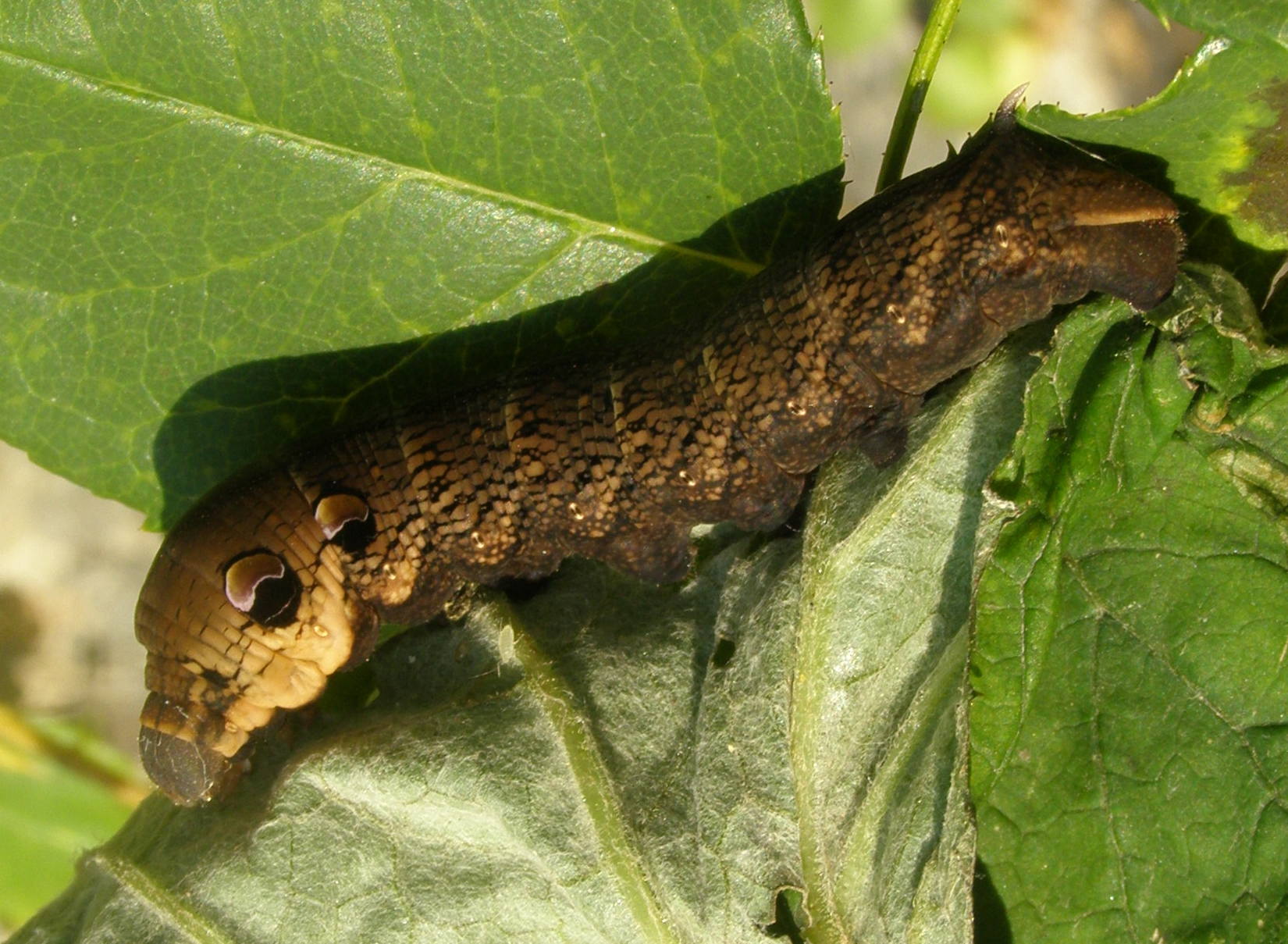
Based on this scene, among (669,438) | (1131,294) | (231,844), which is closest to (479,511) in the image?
(669,438)

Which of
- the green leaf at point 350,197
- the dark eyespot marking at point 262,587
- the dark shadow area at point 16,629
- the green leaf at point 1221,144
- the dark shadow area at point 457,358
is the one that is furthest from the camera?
the dark shadow area at point 16,629

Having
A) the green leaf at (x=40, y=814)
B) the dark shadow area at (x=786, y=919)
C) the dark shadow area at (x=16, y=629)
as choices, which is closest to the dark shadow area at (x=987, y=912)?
the dark shadow area at (x=786, y=919)

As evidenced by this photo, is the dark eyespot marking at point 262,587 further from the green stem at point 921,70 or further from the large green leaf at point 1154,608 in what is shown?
the green stem at point 921,70

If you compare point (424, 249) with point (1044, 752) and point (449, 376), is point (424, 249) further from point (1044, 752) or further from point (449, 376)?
point (1044, 752)

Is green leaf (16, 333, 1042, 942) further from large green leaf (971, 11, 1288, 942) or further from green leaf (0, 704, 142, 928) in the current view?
green leaf (0, 704, 142, 928)

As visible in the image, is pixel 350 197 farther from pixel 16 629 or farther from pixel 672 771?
pixel 16 629
